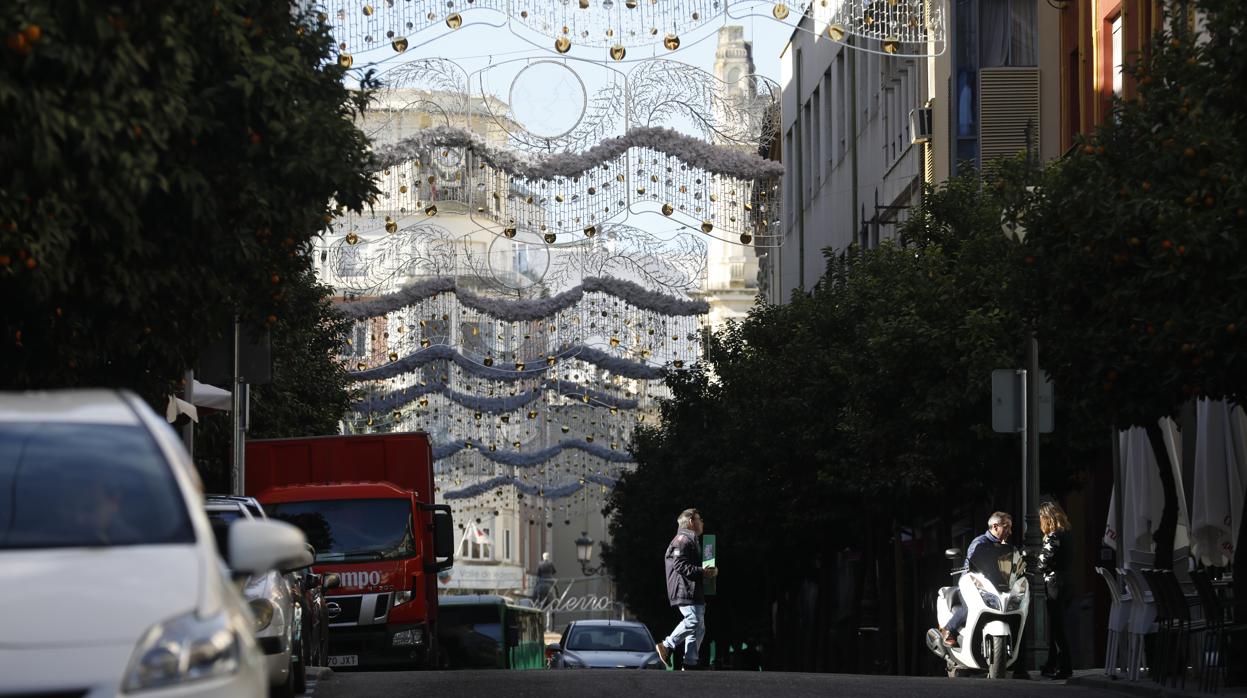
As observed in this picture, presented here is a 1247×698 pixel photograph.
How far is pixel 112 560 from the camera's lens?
7039 mm

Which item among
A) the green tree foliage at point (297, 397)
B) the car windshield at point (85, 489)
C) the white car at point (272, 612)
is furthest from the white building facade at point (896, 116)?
the car windshield at point (85, 489)

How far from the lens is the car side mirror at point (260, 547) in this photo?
25.3 ft

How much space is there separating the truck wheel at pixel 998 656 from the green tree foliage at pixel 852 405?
3071 millimetres

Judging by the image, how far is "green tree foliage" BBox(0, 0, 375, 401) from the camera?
1270cm

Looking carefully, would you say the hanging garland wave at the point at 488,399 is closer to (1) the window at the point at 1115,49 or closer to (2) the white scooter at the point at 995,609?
(1) the window at the point at 1115,49

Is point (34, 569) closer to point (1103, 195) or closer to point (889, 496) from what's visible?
point (1103, 195)

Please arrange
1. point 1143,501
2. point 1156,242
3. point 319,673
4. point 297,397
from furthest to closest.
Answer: point 297,397, point 1143,501, point 319,673, point 1156,242

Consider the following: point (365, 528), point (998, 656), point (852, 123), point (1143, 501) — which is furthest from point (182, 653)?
point (852, 123)

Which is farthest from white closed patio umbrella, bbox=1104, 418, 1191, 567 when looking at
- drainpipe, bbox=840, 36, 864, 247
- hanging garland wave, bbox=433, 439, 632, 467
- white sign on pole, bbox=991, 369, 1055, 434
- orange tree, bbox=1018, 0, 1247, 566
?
drainpipe, bbox=840, 36, 864, 247

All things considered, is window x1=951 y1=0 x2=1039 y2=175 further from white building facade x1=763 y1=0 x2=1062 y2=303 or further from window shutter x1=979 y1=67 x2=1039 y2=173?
window shutter x1=979 y1=67 x2=1039 y2=173

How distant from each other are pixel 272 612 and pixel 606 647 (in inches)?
829

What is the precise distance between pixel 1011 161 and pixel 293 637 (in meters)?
12.2

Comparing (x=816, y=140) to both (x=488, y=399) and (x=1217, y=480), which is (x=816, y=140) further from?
(x=1217, y=480)

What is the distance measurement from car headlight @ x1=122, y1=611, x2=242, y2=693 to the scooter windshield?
15559 mm
